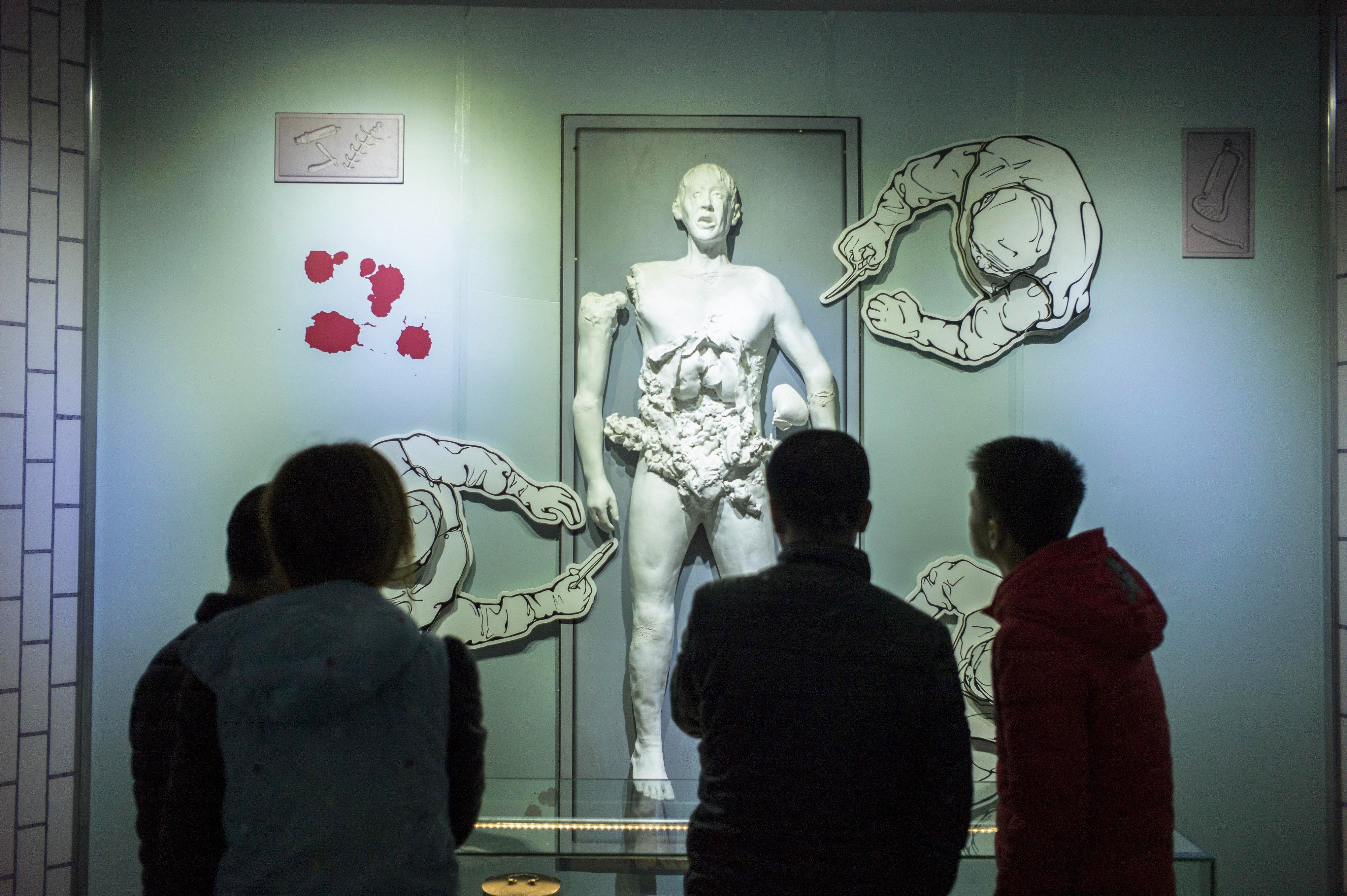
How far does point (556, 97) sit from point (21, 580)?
85.4 inches

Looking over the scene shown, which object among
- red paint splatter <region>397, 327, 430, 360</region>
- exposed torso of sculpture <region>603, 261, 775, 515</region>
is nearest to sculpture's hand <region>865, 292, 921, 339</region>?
exposed torso of sculpture <region>603, 261, 775, 515</region>

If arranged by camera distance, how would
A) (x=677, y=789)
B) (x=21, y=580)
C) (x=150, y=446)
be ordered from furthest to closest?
(x=150, y=446), (x=21, y=580), (x=677, y=789)

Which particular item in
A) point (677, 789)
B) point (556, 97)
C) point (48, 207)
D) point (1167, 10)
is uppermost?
point (1167, 10)

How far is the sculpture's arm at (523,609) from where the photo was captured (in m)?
3.25

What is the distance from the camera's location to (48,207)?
123 inches

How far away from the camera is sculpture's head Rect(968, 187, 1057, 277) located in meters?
3.26

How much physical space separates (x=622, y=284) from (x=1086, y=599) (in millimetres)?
2092

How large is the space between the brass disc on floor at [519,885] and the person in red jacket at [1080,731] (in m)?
0.82

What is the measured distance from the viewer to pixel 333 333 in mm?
3283

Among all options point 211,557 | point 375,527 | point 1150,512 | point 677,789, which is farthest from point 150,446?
point 1150,512

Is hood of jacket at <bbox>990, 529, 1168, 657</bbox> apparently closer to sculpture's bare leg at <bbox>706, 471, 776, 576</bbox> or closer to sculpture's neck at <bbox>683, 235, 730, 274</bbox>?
sculpture's bare leg at <bbox>706, 471, 776, 576</bbox>

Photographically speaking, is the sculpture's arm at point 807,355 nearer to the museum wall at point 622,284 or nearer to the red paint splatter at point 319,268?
the museum wall at point 622,284

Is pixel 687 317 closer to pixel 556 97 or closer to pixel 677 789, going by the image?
pixel 556 97

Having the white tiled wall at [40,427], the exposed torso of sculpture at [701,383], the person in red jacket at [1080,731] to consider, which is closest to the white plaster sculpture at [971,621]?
the exposed torso of sculpture at [701,383]
